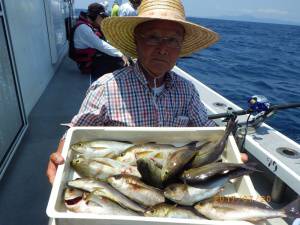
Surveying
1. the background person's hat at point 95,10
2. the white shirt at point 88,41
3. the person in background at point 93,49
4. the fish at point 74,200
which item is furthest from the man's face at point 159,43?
the background person's hat at point 95,10

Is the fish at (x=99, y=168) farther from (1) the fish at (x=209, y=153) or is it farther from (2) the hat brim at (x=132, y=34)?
(2) the hat brim at (x=132, y=34)

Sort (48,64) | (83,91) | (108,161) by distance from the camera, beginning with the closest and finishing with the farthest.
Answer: (108,161)
(83,91)
(48,64)

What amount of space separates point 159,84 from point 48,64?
410 cm

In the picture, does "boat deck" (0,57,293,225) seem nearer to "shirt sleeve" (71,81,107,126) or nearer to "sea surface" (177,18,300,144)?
"shirt sleeve" (71,81,107,126)

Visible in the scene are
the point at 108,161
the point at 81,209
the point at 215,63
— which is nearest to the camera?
the point at 81,209

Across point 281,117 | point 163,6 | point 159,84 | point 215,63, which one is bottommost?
point 215,63

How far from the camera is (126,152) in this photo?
1.44 meters

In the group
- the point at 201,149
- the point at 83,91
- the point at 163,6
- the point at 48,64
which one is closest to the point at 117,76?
the point at 163,6

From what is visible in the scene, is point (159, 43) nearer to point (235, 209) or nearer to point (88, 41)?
point (235, 209)

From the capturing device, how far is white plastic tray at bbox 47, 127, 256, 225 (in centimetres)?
96

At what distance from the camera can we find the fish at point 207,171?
1260mm

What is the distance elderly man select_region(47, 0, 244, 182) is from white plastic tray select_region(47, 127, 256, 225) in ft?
0.84

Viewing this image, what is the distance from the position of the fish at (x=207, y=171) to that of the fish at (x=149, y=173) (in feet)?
0.36

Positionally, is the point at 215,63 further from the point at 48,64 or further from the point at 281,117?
the point at 48,64
